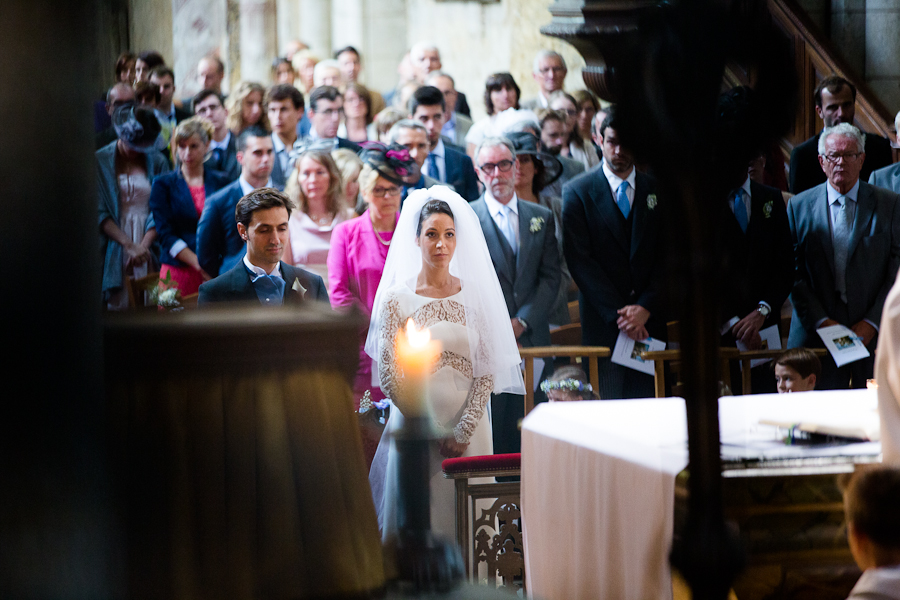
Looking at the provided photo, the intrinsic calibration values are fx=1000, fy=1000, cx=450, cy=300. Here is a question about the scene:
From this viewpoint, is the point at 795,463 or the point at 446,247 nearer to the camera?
the point at 795,463

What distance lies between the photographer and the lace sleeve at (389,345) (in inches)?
184

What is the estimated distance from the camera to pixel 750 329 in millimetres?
5559

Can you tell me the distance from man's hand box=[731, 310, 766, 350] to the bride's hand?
1824 mm

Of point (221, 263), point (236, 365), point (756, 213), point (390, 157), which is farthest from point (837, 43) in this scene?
point (236, 365)

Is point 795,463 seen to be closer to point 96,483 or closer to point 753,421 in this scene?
point 753,421

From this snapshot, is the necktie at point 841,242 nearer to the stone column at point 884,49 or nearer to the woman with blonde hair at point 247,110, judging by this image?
the stone column at point 884,49

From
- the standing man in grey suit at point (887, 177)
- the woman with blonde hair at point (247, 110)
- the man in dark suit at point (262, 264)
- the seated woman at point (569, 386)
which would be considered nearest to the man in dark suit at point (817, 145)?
the standing man in grey suit at point (887, 177)

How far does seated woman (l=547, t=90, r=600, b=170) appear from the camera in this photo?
7004 mm

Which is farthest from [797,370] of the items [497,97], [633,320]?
[497,97]

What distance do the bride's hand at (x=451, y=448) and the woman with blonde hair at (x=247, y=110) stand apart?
3066 millimetres

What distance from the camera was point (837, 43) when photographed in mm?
8711

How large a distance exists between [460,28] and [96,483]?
485 inches

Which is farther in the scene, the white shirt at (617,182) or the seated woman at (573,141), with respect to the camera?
the seated woman at (573,141)

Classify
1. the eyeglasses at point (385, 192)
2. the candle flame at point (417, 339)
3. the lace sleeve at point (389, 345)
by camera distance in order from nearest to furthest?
1. the candle flame at point (417, 339)
2. the lace sleeve at point (389, 345)
3. the eyeglasses at point (385, 192)
